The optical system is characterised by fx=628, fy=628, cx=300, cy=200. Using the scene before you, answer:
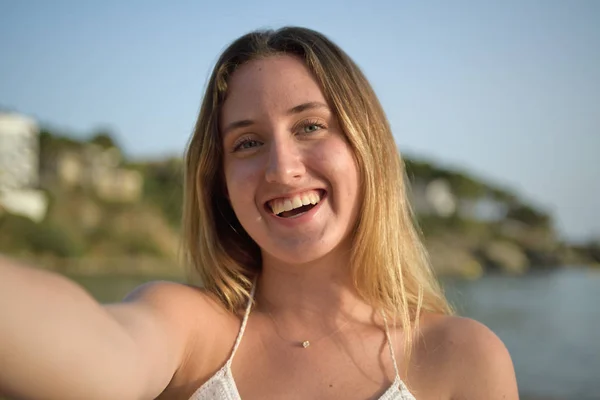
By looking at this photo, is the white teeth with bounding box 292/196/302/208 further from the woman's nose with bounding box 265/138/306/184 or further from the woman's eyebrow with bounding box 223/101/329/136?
the woman's eyebrow with bounding box 223/101/329/136

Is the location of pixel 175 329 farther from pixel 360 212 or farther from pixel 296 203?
pixel 360 212

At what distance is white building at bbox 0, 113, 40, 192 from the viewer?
34.9 m

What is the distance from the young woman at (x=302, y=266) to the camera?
6.05 feet

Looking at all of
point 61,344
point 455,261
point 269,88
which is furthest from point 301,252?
point 455,261

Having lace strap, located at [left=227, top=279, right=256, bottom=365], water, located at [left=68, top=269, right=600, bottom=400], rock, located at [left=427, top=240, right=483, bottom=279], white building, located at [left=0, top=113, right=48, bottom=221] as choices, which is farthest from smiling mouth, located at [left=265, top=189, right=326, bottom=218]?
rock, located at [left=427, top=240, right=483, bottom=279]

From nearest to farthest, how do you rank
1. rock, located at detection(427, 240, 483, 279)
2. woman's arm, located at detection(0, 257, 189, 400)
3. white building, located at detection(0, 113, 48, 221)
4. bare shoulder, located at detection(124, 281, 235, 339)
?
woman's arm, located at detection(0, 257, 189, 400)
bare shoulder, located at detection(124, 281, 235, 339)
white building, located at detection(0, 113, 48, 221)
rock, located at detection(427, 240, 483, 279)

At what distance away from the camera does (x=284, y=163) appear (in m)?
1.89

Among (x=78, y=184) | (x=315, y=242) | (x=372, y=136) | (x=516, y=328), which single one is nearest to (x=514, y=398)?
(x=315, y=242)

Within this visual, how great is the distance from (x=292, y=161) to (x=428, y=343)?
71 cm

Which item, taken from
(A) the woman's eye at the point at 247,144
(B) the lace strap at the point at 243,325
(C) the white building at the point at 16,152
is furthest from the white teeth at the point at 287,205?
(C) the white building at the point at 16,152

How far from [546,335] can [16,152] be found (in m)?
31.3

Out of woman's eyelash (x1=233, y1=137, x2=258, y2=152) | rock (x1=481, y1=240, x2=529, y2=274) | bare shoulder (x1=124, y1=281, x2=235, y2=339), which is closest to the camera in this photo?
bare shoulder (x1=124, y1=281, x2=235, y2=339)

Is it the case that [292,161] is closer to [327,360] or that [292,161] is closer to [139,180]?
[327,360]

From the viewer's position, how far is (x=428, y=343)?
196 centimetres
